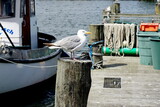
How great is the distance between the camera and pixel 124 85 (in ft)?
26.2

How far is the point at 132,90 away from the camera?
7.61m

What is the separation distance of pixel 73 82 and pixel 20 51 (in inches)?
187

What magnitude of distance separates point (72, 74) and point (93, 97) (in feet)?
4.77

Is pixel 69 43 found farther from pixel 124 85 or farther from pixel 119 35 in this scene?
pixel 119 35

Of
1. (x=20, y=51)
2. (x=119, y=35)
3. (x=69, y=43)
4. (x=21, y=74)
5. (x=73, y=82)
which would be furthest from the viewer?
(x=119, y=35)

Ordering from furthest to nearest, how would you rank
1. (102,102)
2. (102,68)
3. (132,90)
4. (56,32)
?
(56,32) → (102,68) → (132,90) → (102,102)

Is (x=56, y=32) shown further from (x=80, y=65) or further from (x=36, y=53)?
(x=80, y=65)

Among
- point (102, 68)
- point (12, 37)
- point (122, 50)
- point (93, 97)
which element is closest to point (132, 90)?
point (93, 97)

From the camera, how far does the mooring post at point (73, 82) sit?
19.1 feet

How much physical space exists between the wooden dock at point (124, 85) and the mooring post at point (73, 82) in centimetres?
86

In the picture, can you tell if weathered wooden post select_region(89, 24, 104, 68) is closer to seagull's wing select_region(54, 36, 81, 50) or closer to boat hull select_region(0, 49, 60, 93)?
boat hull select_region(0, 49, 60, 93)

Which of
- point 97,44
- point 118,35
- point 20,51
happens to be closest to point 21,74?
point 20,51

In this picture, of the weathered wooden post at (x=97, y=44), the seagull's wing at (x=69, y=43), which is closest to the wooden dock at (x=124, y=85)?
the weathered wooden post at (x=97, y=44)

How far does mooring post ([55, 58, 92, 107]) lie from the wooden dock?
865 mm
